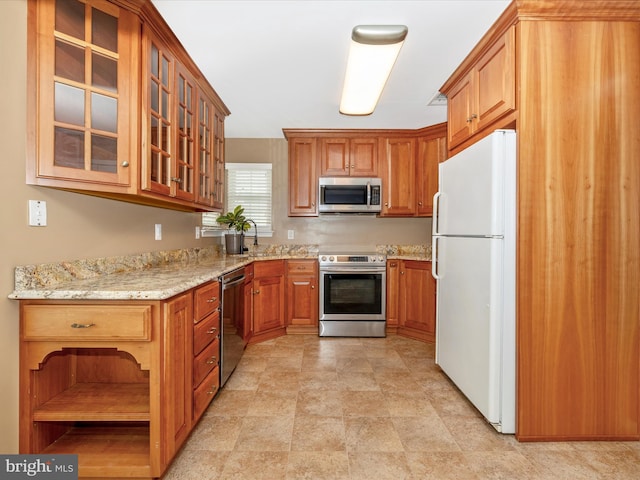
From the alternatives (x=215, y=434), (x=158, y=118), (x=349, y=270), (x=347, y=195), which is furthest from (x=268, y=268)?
(x=158, y=118)

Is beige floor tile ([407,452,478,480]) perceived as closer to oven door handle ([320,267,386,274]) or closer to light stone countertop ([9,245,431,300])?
light stone countertop ([9,245,431,300])

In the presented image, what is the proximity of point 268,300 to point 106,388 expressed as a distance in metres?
2.00

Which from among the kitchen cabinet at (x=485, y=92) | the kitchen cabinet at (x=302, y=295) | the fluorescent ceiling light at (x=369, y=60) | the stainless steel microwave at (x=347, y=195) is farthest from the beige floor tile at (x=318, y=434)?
the stainless steel microwave at (x=347, y=195)

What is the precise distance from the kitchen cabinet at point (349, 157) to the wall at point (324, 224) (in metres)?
0.61

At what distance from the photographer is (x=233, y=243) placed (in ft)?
12.5

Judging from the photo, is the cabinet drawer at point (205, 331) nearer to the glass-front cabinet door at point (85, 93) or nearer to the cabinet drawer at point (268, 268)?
the glass-front cabinet door at point (85, 93)

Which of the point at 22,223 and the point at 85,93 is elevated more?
the point at 85,93

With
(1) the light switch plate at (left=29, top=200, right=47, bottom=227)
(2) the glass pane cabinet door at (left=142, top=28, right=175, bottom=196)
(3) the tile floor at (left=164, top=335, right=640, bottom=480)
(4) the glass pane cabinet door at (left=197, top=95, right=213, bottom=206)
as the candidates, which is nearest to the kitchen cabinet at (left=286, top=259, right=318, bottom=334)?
(3) the tile floor at (left=164, top=335, right=640, bottom=480)

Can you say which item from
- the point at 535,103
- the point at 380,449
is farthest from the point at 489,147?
the point at 380,449

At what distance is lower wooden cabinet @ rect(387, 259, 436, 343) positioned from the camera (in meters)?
3.68

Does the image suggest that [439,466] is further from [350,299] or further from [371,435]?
[350,299]

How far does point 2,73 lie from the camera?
1.41m

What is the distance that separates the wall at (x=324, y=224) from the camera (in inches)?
177

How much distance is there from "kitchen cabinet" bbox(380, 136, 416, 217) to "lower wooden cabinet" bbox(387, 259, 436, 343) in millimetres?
705
